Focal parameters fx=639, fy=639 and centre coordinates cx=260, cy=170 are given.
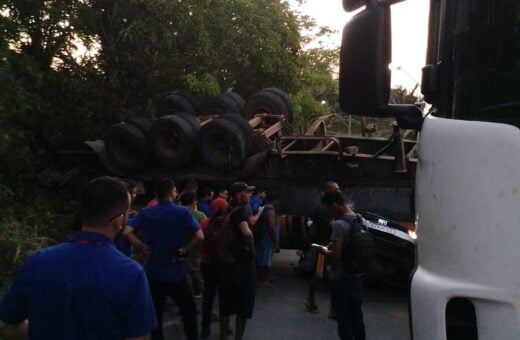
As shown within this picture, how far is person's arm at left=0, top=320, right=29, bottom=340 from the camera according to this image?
7.88ft

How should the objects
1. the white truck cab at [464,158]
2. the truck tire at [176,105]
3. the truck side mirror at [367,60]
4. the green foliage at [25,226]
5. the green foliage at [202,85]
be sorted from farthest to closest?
1. the green foliage at [202,85]
2. the truck tire at [176,105]
3. the green foliage at [25,226]
4. the truck side mirror at [367,60]
5. the white truck cab at [464,158]

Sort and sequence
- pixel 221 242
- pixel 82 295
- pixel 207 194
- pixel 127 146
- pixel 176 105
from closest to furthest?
pixel 82 295, pixel 221 242, pixel 207 194, pixel 127 146, pixel 176 105

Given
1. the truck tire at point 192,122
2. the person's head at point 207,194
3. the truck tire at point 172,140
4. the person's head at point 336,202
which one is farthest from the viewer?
the truck tire at point 192,122

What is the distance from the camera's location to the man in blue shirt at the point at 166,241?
16.9 ft

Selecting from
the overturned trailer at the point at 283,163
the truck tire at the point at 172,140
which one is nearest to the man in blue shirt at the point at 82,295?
the overturned trailer at the point at 283,163

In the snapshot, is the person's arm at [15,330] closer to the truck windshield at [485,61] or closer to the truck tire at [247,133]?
the truck windshield at [485,61]

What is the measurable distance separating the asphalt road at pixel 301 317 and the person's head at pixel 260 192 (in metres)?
1.25

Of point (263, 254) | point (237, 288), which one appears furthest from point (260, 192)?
point (237, 288)

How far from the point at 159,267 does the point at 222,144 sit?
4.28 metres

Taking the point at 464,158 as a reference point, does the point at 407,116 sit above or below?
above

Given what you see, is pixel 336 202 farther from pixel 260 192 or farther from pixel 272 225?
pixel 260 192

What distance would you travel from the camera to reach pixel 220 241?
565 cm

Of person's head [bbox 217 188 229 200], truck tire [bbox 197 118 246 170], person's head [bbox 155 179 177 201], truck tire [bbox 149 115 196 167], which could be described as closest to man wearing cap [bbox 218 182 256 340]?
person's head [bbox 155 179 177 201]

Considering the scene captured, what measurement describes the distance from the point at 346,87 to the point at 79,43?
1132cm
